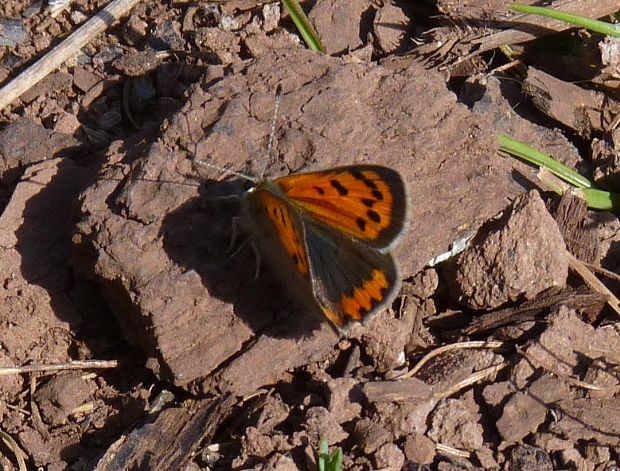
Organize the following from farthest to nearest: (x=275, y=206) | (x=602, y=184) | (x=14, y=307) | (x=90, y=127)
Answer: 1. (x=90, y=127)
2. (x=602, y=184)
3. (x=14, y=307)
4. (x=275, y=206)

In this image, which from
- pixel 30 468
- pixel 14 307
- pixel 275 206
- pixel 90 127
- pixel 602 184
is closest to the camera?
pixel 275 206

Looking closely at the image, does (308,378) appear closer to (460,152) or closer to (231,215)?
(231,215)

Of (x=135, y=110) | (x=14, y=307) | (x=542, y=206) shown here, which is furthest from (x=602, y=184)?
(x=14, y=307)

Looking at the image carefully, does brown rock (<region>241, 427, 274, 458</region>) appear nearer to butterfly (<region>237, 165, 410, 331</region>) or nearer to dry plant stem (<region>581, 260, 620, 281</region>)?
butterfly (<region>237, 165, 410, 331</region>)

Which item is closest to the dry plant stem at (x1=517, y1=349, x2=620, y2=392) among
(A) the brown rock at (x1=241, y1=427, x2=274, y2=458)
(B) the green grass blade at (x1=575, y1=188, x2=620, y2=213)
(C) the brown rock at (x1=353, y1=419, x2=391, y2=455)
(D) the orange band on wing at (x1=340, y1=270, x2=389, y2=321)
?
(C) the brown rock at (x1=353, y1=419, x2=391, y2=455)

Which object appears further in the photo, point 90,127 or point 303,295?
point 90,127

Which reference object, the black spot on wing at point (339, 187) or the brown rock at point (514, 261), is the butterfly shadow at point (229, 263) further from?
the brown rock at point (514, 261)

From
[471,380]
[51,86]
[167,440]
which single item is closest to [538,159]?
[471,380]
